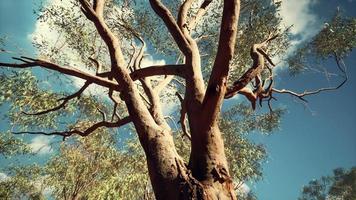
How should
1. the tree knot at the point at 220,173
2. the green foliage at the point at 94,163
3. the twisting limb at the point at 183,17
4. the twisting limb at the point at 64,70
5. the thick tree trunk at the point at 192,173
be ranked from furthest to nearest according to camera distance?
the green foliage at the point at 94,163 → the twisting limb at the point at 183,17 → the twisting limb at the point at 64,70 → the tree knot at the point at 220,173 → the thick tree trunk at the point at 192,173

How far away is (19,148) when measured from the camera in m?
17.1

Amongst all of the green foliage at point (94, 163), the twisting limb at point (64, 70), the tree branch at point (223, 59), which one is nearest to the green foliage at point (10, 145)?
the green foliage at point (94, 163)

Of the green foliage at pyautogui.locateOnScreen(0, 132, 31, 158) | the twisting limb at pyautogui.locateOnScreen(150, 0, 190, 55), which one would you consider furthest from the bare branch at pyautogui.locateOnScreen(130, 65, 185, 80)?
the green foliage at pyautogui.locateOnScreen(0, 132, 31, 158)

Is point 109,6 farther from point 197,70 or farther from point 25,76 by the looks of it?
point 197,70

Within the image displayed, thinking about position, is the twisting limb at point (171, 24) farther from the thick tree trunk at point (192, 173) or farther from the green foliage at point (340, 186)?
the green foliage at point (340, 186)

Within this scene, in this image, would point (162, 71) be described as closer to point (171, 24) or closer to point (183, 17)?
point (171, 24)

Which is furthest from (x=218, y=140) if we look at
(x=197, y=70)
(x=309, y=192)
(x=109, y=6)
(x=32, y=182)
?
(x=309, y=192)

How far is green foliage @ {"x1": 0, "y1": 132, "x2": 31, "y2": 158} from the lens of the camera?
1662 cm

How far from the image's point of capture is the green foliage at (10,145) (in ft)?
54.5

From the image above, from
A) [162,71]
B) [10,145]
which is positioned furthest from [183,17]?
[10,145]

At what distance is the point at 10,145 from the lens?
1677 centimetres

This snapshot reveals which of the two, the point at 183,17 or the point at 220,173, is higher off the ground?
the point at 183,17

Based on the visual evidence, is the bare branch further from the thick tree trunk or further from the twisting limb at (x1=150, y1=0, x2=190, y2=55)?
the thick tree trunk

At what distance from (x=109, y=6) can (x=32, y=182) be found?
20.2 metres
